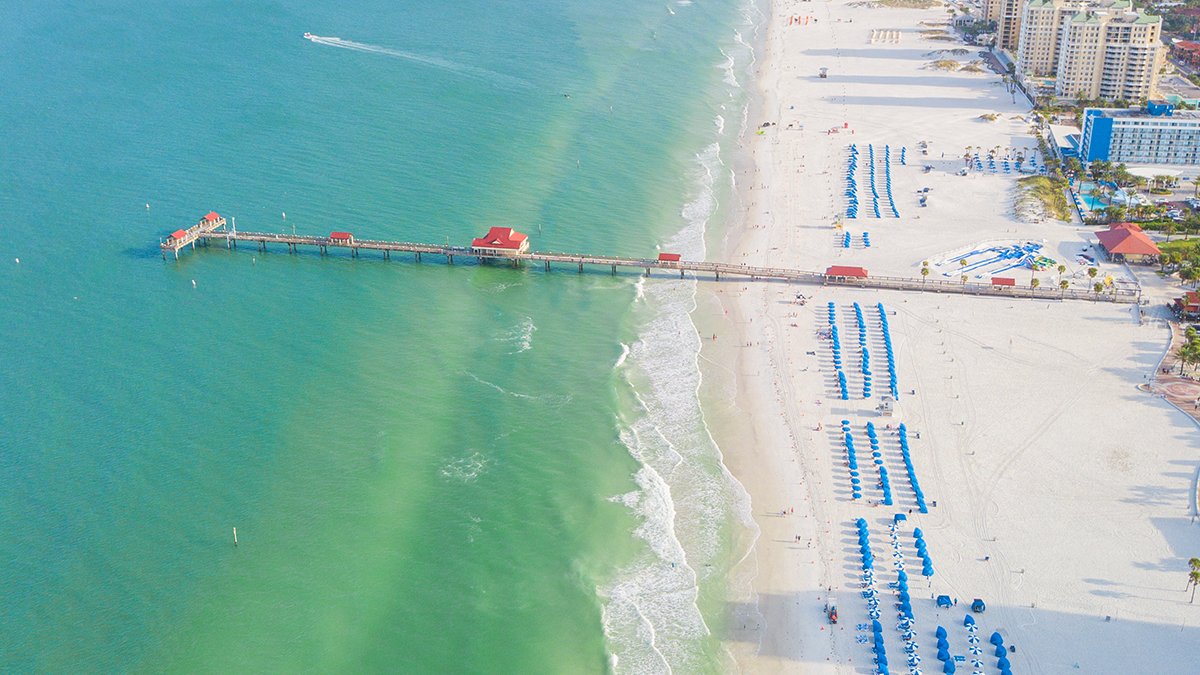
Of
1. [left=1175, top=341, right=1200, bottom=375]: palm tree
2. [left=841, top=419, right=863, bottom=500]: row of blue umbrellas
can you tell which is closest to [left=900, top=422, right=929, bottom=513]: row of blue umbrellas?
[left=841, top=419, right=863, bottom=500]: row of blue umbrellas

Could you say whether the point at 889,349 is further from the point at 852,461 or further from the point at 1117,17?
the point at 1117,17

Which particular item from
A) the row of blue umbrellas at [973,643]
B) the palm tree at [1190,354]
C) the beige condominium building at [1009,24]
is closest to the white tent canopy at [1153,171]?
the palm tree at [1190,354]

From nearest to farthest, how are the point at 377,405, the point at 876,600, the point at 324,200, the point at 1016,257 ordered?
Answer: the point at 876,600
the point at 377,405
the point at 1016,257
the point at 324,200

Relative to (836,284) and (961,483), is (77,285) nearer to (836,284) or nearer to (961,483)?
(836,284)

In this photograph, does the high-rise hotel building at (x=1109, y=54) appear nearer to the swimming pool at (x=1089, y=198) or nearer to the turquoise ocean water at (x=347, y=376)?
the swimming pool at (x=1089, y=198)

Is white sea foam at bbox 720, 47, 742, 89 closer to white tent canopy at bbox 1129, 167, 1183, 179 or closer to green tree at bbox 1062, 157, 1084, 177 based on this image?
green tree at bbox 1062, 157, 1084, 177

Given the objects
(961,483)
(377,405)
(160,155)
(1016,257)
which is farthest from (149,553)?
(1016,257)

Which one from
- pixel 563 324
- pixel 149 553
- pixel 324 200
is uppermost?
pixel 324 200

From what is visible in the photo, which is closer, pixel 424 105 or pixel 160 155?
pixel 160 155
